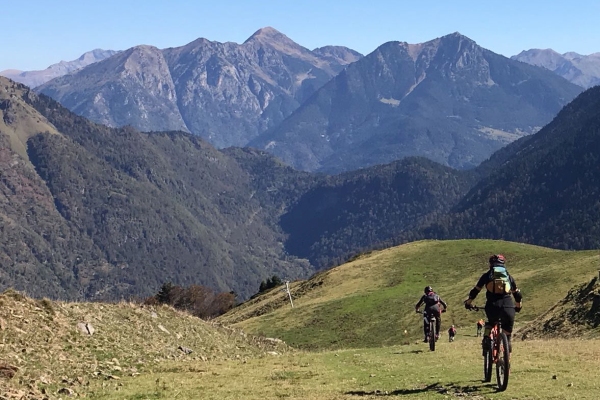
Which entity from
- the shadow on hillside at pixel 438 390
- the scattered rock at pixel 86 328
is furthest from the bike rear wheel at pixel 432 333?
the scattered rock at pixel 86 328

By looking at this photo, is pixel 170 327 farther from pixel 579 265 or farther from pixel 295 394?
pixel 579 265

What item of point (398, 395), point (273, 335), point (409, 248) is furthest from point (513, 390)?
point (409, 248)

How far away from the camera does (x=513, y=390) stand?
19.5 m

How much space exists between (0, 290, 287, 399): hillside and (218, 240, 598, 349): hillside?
25454 mm

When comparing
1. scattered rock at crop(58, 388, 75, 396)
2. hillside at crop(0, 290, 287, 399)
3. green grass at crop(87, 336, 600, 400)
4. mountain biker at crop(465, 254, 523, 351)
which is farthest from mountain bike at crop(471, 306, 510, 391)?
hillside at crop(0, 290, 287, 399)

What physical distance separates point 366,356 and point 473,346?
6.14m

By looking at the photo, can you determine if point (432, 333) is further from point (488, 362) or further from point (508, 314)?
point (508, 314)

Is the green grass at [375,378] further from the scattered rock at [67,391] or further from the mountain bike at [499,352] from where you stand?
the scattered rock at [67,391]

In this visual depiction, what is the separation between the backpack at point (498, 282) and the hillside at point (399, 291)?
121 feet

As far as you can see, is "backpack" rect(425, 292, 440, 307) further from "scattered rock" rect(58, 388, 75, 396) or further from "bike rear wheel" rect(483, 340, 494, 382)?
"scattered rock" rect(58, 388, 75, 396)

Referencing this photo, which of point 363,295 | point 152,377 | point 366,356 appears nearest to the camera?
point 152,377

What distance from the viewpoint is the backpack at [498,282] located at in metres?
18.8

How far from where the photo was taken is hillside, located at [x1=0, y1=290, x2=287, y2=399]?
23058mm

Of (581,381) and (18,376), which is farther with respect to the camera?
(18,376)
